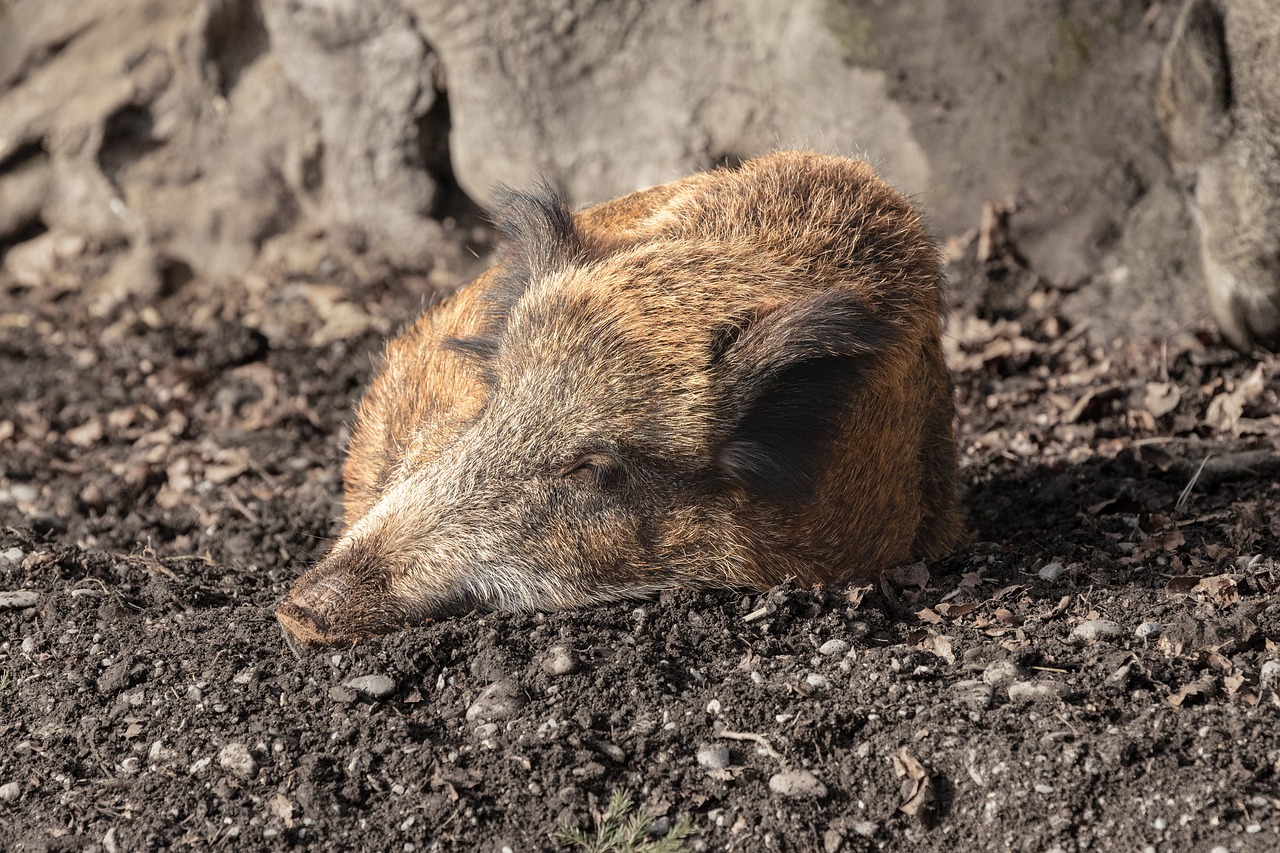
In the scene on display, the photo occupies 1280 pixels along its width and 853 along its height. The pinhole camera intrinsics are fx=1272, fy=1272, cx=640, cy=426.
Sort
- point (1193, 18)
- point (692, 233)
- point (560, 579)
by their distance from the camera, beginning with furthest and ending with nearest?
point (1193, 18) < point (692, 233) < point (560, 579)

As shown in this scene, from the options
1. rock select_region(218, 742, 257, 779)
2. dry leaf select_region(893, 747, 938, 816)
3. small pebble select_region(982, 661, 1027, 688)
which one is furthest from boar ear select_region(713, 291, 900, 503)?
rock select_region(218, 742, 257, 779)

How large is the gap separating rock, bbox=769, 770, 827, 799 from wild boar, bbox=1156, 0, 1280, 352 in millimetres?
4397

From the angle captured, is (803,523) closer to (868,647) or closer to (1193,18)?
(868,647)

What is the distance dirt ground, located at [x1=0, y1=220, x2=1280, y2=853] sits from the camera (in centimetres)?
346

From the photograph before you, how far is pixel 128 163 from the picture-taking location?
9.48m

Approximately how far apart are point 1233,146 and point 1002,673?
4.03m

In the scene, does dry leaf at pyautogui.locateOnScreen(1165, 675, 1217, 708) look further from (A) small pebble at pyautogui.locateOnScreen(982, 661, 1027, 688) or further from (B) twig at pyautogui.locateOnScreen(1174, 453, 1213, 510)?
(B) twig at pyautogui.locateOnScreen(1174, 453, 1213, 510)

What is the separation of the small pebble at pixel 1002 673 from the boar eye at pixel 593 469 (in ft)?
4.40

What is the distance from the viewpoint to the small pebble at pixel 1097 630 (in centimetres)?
413

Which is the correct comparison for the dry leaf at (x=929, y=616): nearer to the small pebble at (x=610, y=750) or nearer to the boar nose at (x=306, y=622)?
the small pebble at (x=610, y=750)

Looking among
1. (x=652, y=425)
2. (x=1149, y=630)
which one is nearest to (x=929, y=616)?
(x=1149, y=630)

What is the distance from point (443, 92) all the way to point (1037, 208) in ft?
13.4

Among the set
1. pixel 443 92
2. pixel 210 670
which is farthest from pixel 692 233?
pixel 443 92

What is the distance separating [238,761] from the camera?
3686 mm
